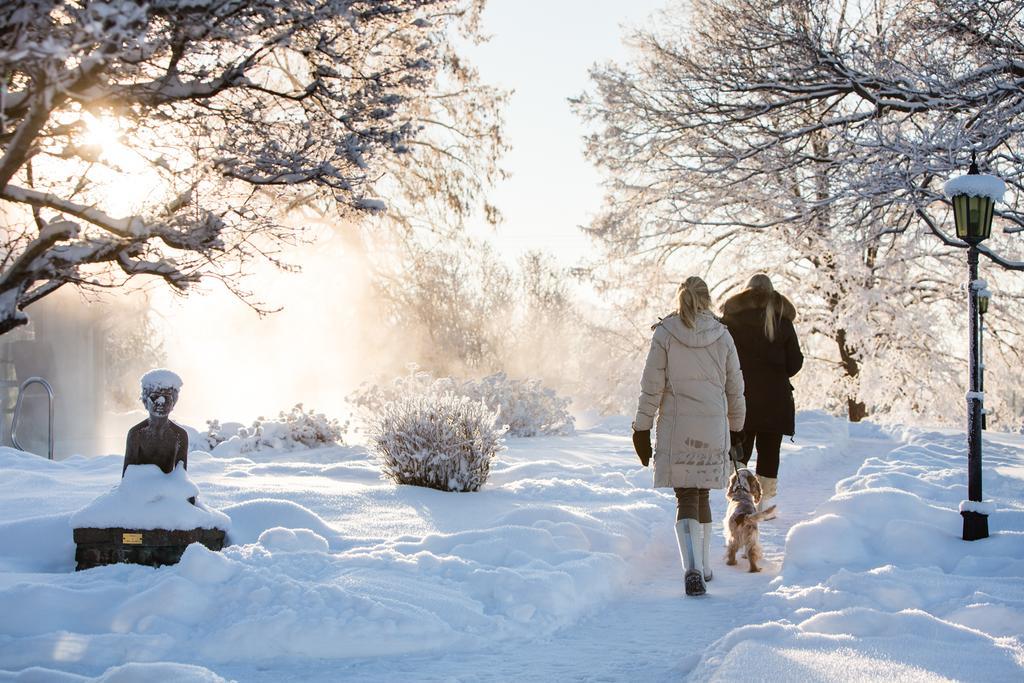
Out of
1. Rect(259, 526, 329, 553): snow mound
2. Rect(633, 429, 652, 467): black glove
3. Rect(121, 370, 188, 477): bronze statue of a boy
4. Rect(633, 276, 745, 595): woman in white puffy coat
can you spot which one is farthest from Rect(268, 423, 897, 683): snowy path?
Rect(121, 370, 188, 477): bronze statue of a boy

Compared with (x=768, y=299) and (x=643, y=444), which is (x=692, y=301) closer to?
(x=643, y=444)

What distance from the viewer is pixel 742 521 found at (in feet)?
22.7

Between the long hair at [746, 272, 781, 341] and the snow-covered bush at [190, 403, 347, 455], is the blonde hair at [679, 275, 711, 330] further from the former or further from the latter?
the snow-covered bush at [190, 403, 347, 455]

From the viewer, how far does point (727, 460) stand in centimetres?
655

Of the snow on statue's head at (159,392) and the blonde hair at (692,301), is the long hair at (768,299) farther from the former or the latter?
the snow on statue's head at (159,392)

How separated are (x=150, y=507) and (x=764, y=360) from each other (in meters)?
5.23

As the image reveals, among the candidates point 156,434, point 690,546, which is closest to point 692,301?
point 690,546

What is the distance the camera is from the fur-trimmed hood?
866 centimetres

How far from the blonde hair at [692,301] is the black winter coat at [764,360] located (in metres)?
2.28

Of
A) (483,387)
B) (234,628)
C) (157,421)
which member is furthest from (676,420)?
(483,387)

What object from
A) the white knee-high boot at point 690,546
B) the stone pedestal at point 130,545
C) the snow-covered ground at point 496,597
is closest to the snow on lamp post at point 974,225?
the snow-covered ground at point 496,597

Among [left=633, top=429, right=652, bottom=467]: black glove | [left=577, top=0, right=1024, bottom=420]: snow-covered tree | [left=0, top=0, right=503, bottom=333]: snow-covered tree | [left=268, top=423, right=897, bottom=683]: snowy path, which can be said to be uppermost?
[left=577, top=0, right=1024, bottom=420]: snow-covered tree

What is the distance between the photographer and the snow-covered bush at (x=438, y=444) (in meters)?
9.24

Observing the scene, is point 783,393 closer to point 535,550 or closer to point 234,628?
point 535,550
